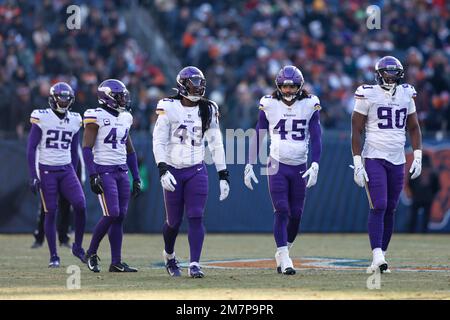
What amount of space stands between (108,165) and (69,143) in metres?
1.58

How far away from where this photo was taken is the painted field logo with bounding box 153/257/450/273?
11109mm

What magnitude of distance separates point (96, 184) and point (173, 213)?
3.43 feet

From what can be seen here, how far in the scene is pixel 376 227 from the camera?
10219 mm

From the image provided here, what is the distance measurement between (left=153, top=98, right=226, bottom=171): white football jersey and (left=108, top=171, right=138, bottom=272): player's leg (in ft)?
3.32

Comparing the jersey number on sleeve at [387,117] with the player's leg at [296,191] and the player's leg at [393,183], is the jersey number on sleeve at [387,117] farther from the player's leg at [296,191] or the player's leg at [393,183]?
the player's leg at [296,191]

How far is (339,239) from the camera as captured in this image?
17562 millimetres

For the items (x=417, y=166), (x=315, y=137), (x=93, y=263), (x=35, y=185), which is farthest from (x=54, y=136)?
(x=417, y=166)

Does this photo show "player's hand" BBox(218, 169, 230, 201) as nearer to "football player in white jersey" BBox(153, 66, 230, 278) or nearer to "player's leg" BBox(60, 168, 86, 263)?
"football player in white jersey" BBox(153, 66, 230, 278)

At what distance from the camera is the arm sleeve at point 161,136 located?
10.0 meters

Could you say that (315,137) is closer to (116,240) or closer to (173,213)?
(173,213)

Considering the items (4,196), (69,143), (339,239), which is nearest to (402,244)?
(339,239)

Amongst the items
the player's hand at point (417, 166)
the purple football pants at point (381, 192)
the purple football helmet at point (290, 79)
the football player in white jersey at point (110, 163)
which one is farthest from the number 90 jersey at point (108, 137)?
the player's hand at point (417, 166)

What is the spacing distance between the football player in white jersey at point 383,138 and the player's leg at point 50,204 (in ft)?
11.6
